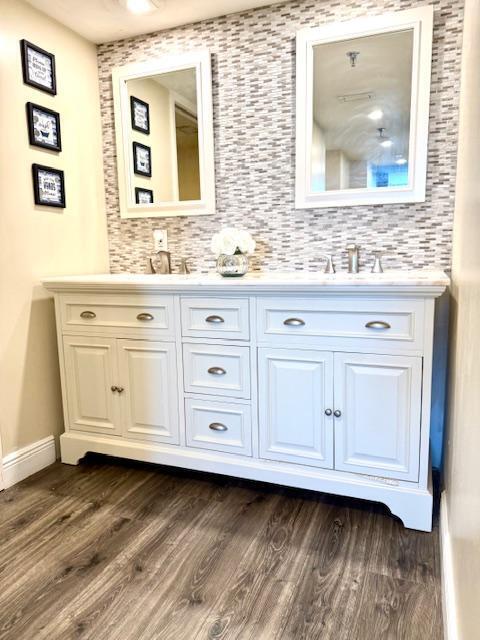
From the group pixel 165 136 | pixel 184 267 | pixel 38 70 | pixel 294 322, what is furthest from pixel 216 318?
pixel 38 70

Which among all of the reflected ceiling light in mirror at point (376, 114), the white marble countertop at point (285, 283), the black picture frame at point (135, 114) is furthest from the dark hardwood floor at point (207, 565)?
the black picture frame at point (135, 114)

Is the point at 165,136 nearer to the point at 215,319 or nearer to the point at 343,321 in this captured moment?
the point at 215,319

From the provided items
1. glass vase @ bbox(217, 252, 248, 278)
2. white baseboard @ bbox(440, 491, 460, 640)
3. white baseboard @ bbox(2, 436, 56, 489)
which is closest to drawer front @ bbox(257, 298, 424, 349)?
glass vase @ bbox(217, 252, 248, 278)

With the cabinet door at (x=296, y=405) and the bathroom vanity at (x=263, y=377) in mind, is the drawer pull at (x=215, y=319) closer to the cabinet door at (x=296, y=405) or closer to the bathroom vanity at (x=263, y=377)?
the bathroom vanity at (x=263, y=377)

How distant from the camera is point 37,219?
222cm

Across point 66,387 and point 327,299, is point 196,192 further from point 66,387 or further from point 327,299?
point 66,387

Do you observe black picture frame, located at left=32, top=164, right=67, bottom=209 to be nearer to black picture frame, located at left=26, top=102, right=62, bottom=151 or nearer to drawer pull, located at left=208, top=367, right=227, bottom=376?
black picture frame, located at left=26, top=102, right=62, bottom=151

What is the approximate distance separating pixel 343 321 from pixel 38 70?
6.21 ft

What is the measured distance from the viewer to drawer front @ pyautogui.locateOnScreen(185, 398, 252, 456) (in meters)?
1.96

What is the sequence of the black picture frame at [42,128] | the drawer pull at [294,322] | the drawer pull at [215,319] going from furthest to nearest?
the black picture frame at [42,128] < the drawer pull at [215,319] < the drawer pull at [294,322]

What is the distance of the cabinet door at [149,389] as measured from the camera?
2070 mm

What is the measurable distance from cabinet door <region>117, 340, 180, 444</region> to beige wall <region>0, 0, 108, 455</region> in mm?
470

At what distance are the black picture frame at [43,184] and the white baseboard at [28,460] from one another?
1.21 meters

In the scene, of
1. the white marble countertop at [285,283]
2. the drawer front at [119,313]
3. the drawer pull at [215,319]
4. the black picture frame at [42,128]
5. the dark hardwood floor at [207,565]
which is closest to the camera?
the dark hardwood floor at [207,565]
